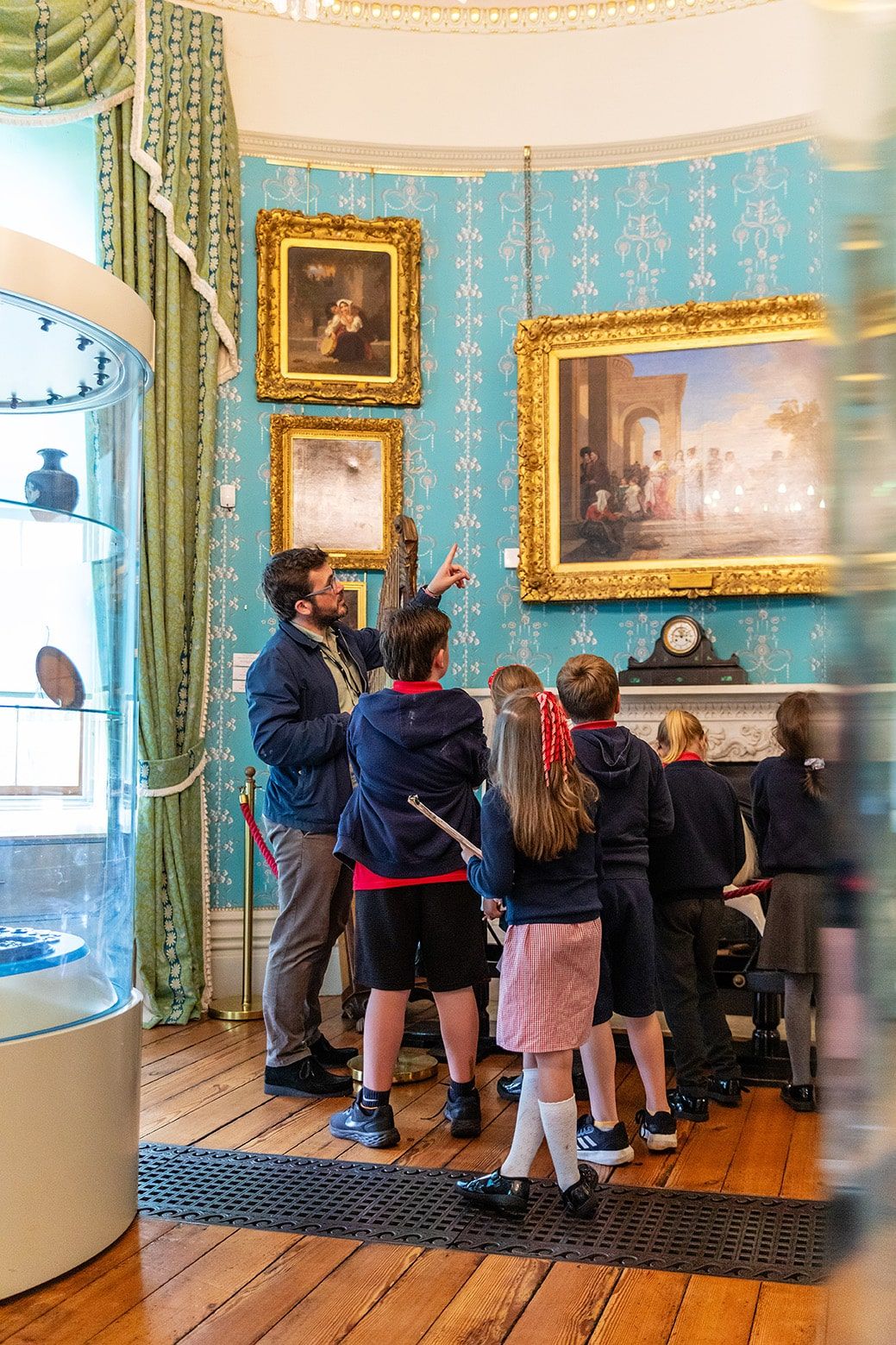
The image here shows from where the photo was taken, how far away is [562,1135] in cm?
300

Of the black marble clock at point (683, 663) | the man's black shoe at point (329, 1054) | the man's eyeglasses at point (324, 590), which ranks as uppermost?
the man's eyeglasses at point (324, 590)

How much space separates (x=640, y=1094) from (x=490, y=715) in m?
2.23

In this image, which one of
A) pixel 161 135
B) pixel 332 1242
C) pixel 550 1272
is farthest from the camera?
pixel 161 135

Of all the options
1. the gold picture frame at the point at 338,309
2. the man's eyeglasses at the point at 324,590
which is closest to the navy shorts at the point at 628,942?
the man's eyeglasses at the point at 324,590

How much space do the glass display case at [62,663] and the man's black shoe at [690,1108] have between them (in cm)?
186

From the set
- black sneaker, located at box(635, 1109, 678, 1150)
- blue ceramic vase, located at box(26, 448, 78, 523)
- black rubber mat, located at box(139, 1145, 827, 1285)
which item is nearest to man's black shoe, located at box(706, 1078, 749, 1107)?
black sneaker, located at box(635, 1109, 678, 1150)

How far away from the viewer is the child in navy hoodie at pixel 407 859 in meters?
3.67

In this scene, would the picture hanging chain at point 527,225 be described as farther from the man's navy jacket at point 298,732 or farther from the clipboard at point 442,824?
the clipboard at point 442,824

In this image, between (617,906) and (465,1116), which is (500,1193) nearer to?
(465,1116)

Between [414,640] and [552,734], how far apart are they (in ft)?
2.34

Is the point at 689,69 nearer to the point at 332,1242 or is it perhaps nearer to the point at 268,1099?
the point at 268,1099

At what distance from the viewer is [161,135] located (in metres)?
5.93

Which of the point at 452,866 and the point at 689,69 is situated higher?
the point at 689,69

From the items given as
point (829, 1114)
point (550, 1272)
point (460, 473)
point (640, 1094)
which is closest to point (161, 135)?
point (460, 473)
